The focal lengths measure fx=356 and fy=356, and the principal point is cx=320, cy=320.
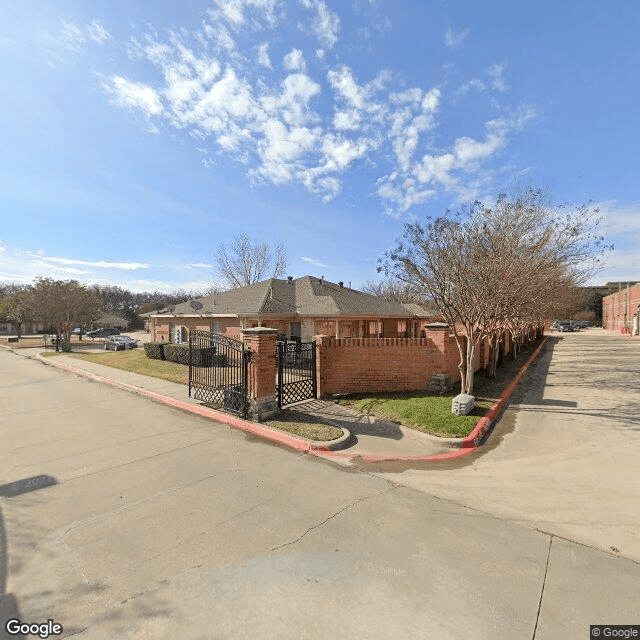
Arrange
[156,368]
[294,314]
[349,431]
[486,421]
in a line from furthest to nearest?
1. [294,314]
2. [156,368]
3. [486,421]
4. [349,431]

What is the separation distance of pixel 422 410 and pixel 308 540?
565 centimetres

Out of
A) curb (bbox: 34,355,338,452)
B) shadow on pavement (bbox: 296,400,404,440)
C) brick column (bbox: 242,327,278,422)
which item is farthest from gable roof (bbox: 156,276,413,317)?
brick column (bbox: 242,327,278,422)

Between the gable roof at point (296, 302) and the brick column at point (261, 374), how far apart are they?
36.3 ft

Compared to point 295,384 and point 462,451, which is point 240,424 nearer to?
point 295,384

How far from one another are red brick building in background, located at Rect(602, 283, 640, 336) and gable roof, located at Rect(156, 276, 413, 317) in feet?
140

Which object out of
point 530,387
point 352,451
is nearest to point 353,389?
point 352,451

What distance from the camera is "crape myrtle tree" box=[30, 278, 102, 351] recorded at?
30.7m

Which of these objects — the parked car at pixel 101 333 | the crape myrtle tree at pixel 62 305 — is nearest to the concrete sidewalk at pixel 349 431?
the crape myrtle tree at pixel 62 305

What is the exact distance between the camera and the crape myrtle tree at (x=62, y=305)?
30.7 meters

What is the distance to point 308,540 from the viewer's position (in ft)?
13.1

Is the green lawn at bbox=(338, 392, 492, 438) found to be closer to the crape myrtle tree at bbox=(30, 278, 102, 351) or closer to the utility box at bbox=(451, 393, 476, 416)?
the utility box at bbox=(451, 393, 476, 416)

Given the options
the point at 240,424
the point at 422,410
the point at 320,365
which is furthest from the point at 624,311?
the point at 240,424

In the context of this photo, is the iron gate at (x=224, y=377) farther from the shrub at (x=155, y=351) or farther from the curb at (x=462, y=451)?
the shrub at (x=155, y=351)

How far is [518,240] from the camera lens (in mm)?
13789
